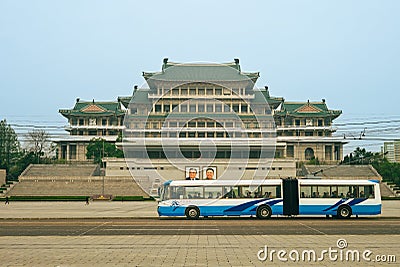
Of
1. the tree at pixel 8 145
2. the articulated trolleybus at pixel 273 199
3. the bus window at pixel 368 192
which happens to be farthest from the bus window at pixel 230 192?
the tree at pixel 8 145

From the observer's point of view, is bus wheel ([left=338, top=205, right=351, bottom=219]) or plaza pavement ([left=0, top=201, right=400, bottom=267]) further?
bus wheel ([left=338, top=205, right=351, bottom=219])

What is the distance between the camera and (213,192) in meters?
24.7

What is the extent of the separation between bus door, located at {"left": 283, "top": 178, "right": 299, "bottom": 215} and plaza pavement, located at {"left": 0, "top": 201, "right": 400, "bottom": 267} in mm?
9334

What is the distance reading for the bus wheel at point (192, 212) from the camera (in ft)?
79.8

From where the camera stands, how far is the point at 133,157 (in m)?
64.0

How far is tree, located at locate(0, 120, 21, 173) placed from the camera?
66500 millimetres

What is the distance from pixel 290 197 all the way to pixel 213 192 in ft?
11.6

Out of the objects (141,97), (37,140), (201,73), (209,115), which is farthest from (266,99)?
(37,140)

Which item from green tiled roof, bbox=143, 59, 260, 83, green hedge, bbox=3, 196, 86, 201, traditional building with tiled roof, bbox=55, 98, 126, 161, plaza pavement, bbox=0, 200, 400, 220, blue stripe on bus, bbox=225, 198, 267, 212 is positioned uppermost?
green tiled roof, bbox=143, 59, 260, 83

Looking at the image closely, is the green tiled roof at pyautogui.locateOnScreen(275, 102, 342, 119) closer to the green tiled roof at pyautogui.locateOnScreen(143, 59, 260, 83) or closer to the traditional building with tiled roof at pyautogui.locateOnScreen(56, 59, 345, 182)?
the traditional building with tiled roof at pyautogui.locateOnScreen(56, 59, 345, 182)

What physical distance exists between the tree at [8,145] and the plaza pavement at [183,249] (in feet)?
179

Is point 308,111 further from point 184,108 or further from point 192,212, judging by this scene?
point 192,212

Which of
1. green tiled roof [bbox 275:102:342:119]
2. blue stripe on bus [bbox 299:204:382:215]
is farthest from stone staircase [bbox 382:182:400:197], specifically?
blue stripe on bus [bbox 299:204:382:215]

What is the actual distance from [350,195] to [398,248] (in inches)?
500
